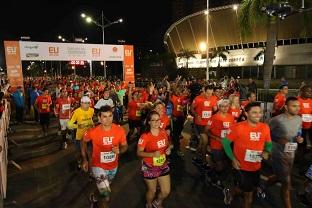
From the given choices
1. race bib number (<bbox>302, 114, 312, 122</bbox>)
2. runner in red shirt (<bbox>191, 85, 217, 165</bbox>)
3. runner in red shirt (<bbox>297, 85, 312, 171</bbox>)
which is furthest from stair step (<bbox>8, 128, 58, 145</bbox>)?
race bib number (<bbox>302, 114, 312, 122</bbox>)

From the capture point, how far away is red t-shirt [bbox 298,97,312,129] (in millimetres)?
7977

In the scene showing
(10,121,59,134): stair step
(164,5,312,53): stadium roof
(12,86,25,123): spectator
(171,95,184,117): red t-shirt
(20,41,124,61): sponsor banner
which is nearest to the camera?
(171,95,184,117): red t-shirt

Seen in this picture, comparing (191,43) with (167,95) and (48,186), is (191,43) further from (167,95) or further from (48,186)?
(48,186)

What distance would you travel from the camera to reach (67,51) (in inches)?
738

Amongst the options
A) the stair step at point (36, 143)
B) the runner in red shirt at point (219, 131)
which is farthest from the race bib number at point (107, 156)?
the stair step at point (36, 143)

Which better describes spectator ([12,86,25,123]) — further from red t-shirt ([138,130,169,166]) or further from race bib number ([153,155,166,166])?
race bib number ([153,155,166,166])

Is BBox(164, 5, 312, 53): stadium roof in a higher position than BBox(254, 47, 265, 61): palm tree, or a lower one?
higher

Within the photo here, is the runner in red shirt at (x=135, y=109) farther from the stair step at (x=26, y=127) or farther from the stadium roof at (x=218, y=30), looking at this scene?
the stadium roof at (x=218, y=30)

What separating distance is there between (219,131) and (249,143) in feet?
6.03

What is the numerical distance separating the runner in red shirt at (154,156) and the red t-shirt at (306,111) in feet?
13.7

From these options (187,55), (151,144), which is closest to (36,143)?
(151,144)

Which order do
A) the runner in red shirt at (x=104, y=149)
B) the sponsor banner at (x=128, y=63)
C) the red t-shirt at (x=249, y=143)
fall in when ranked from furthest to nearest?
the sponsor banner at (x=128, y=63)
the runner in red shirt at (x=104, y=149)
the red t-shirt at (x=249, y=143)

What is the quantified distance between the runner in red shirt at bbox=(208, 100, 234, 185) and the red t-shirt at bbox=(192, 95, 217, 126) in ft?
6.47

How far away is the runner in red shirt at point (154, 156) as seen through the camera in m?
5.19
